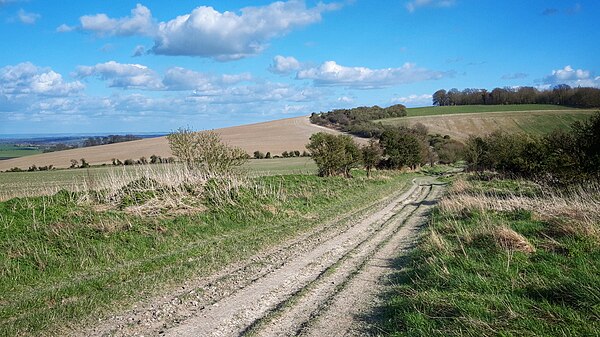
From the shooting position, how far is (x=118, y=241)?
1191 centimetres

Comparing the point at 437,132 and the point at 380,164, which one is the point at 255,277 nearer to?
the point at 380,164

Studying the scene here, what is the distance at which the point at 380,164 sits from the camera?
60.8 m

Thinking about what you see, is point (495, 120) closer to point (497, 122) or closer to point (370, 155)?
point (497, 122)

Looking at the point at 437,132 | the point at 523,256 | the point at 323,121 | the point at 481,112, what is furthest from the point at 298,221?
the point at 481,112

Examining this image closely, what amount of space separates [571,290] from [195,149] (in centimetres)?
2444

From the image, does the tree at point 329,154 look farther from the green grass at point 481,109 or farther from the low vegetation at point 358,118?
the green grass at point 481,109

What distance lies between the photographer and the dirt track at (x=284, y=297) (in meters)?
6.31

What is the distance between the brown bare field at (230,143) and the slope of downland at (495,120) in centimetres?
2408

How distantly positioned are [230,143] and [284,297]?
8037cm

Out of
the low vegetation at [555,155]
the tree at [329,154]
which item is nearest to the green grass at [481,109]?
the low vegetation at [555,155]

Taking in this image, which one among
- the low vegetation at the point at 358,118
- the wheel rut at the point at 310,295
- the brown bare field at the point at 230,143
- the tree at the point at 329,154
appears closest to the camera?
the wheel rut at the point at 310,295

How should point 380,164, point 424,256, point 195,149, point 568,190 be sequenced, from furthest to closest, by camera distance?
point 380,164 → point 195,149 → point 568,190 → point 424,256

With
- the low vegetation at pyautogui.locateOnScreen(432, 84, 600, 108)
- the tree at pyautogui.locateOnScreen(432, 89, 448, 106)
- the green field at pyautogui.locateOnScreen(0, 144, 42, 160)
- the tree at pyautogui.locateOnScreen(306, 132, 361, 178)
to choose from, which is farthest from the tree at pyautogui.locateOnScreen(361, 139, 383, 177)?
the tree at pyautogui.locateOnScreen(432, 89, 448, 106)

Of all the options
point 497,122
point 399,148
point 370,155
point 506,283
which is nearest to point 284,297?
point 506,283
